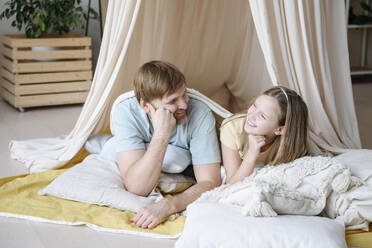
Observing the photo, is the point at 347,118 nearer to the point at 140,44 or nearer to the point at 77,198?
the point at 140,44

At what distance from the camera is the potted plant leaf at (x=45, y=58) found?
4098mm

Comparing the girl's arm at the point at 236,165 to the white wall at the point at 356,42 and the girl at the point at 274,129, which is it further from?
the white wall at the point at 356,42

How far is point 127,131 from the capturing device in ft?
7.44

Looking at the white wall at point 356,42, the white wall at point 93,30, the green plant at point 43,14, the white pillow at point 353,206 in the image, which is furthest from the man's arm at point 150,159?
the white wall at point 356,42

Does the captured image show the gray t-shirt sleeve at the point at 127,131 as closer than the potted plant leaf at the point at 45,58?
Yes

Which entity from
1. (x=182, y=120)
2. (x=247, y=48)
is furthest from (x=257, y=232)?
(x=247, y=48)

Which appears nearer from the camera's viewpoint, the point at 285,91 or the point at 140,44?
the point at 285,91

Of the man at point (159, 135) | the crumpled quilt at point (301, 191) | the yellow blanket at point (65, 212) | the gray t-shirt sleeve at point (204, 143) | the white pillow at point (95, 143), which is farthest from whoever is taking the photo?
the white pillow at point (95, 143)

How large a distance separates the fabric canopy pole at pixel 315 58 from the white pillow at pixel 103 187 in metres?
0.73

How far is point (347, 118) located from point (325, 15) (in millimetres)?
568

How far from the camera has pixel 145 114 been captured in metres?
2.31

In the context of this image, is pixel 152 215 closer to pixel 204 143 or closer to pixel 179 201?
pixel 179 201

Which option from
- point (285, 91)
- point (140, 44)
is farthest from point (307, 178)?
point (140, 44)

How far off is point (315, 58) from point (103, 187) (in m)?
1.27
